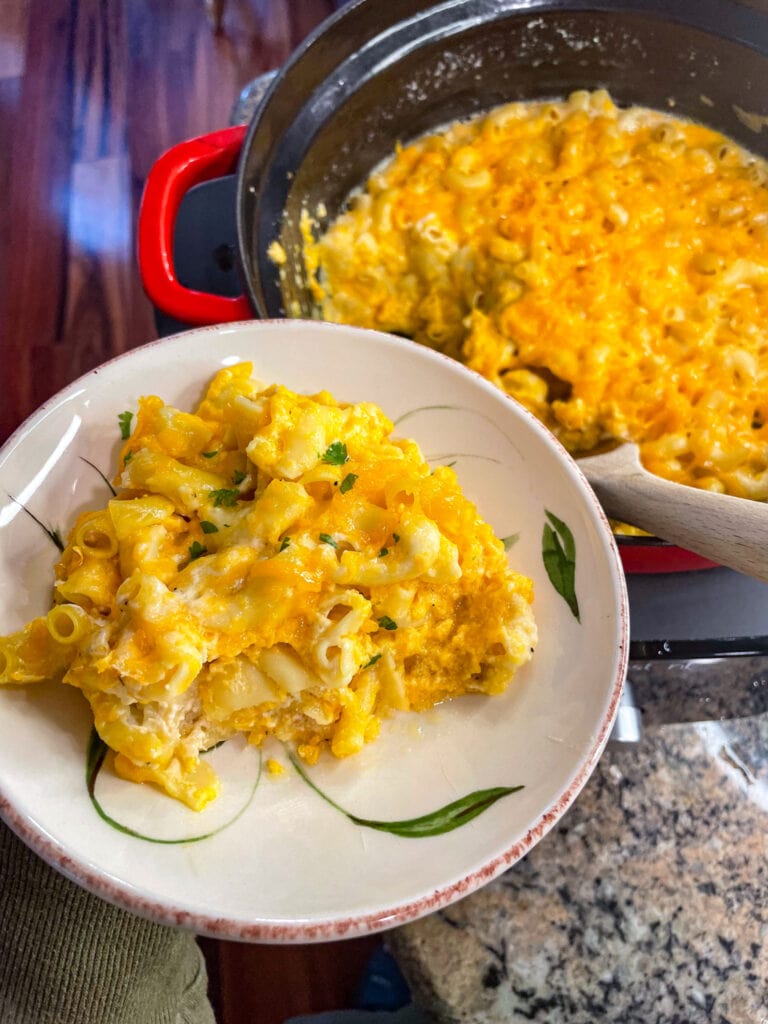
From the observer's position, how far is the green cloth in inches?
37.6

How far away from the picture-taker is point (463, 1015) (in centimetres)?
113

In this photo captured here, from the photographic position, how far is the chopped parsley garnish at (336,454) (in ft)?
2.58

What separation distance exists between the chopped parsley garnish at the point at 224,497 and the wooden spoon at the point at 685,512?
0.45 metres

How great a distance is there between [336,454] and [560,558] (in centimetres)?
26

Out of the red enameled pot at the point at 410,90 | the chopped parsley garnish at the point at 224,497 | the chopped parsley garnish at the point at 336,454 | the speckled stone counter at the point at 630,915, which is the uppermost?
the red enameled pot at the point at 410,90

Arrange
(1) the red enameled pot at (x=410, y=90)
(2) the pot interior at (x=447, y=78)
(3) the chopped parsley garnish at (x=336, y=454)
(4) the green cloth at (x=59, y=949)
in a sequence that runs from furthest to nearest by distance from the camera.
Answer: (2) the pot interior at (x=447, y=78) → (1) the red enameled pot at (x=410, y=90) → (4) the green cloth at (x=59, y=949) → (3) the chopped parsley garnish at (x=336, y=454)

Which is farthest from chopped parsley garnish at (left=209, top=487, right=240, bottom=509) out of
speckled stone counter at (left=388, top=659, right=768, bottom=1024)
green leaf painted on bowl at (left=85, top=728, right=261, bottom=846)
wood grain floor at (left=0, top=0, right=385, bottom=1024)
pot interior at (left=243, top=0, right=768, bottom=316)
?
wood grain floor at (left=0, top=0, right=385, bottom=1024)

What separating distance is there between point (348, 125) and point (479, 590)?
846mm

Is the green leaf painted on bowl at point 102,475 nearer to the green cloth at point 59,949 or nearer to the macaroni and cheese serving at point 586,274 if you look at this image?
the green cloth at point 59,949

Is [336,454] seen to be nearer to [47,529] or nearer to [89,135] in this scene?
[47,529]

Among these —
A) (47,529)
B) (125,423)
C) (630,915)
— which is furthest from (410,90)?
(630,915)

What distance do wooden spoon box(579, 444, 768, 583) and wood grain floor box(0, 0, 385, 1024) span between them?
46.7 inches

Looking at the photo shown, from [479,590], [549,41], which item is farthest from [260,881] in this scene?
[549,41]

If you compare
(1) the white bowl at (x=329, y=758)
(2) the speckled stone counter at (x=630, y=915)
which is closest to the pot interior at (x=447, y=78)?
(1) the white bowl at (x=329, y=758)
